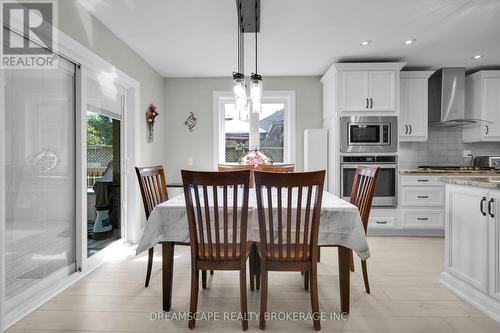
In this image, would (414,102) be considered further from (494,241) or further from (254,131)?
(494,241)

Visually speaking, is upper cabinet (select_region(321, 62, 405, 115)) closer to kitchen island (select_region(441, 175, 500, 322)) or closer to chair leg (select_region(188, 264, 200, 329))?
kitchen island (select_region(441, 175, 500, 322))

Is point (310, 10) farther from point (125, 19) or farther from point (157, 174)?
point (157, 174)

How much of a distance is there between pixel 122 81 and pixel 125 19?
0.75 meters

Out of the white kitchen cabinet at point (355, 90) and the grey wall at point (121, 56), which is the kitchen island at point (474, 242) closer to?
the white kitchen cabinet at point (355, 90)

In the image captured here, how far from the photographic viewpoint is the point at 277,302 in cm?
213

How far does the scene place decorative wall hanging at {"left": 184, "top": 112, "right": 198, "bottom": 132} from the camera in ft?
15.6

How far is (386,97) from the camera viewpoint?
3893mm

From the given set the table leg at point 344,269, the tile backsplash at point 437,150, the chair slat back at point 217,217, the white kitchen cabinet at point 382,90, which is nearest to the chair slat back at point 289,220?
the chair slat back at point 217,217

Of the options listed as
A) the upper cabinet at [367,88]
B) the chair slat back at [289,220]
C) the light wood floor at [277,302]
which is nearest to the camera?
the chair slat back at [289,220]

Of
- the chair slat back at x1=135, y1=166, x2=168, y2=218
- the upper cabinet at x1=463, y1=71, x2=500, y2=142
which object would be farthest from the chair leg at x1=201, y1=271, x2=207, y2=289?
the upper cabinet at x1=463, y1=71, x2=500, y2=142

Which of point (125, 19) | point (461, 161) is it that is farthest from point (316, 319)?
point (461, 161)

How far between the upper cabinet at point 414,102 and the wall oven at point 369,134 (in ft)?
1.27

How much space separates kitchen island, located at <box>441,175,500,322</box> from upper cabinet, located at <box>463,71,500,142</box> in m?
2.60

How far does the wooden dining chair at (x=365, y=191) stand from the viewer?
218 cm
